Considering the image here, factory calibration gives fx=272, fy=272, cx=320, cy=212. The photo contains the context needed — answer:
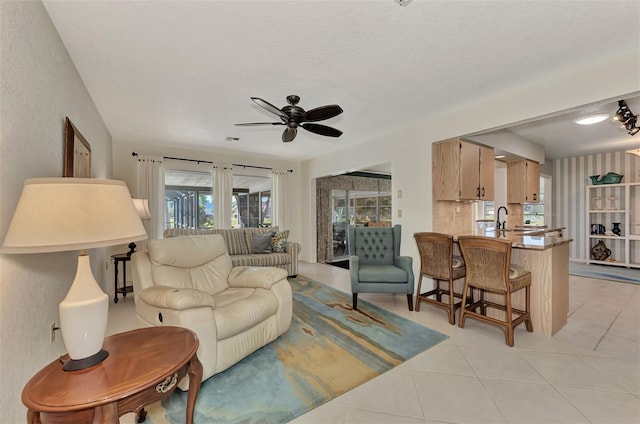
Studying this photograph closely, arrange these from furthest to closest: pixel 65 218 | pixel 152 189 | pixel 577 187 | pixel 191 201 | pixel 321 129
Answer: pixel 577 187 → pixel 191 201 → pixel 152 189 → pixel 321 129 → pixel 65 218

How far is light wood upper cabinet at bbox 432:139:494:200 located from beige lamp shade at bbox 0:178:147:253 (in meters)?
3.53

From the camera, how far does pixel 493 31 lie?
6.29 feet

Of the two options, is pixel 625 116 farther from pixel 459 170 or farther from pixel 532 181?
pixel 532 181

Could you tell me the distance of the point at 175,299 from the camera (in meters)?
1.84

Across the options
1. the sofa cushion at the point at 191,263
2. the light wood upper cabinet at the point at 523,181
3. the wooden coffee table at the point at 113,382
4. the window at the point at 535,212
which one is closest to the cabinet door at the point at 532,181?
the light wood upper cabinet at the point at 523,181

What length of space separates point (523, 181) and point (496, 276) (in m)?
3.46

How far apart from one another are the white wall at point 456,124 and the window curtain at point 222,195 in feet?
6.47

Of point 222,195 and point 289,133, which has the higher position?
point 289,133

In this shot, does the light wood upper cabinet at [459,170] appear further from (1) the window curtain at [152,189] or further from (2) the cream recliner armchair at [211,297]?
(1) the window curtain at [152,189]

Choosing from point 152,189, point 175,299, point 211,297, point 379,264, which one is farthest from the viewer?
point 152,189

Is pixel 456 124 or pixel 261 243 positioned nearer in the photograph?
pixel 456 124

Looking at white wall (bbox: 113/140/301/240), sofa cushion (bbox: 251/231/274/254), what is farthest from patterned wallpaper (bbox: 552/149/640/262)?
sofa cushion (bbox: 251/231/274/254)

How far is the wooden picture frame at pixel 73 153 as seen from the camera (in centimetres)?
197

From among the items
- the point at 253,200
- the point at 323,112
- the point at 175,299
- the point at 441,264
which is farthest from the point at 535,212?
the point at 175,299
